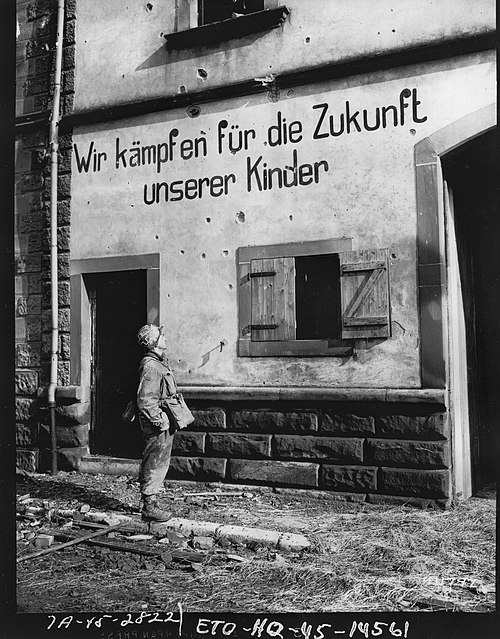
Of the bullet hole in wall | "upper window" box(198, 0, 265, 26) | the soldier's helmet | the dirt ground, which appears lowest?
the dirt ground

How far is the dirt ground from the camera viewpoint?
4336mm

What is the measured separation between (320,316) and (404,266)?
3.21 ft

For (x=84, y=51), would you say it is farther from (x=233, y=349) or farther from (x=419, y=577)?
(x=419, y=577)

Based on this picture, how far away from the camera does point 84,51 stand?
7.81m

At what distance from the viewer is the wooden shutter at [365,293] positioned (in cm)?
646

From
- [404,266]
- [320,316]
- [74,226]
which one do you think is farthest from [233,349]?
[74,226]

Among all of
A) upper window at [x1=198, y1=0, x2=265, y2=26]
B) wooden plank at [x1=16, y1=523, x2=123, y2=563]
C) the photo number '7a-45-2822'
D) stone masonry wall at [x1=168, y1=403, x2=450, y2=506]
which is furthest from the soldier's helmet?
upper window at [x1=198, y1=0, x2=265, y2=26]

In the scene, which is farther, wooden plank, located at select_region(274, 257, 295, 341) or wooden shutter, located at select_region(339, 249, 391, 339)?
wooden plank, located at select_region(274, 257, 295, 341)

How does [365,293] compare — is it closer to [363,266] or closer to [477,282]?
[363,266]

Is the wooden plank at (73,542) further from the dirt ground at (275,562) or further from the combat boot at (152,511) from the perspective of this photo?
the combat boot at (152,511)

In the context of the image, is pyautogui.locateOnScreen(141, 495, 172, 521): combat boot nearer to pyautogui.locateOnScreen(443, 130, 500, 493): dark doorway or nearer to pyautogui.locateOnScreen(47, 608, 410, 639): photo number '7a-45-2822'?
pyautogui.locateOnScreen(47, 608, 410, 639): photo number '7a-45-2822'

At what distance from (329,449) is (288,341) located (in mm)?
1144

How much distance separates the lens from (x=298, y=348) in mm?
6805

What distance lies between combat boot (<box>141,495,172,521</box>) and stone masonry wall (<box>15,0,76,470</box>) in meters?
2.49
